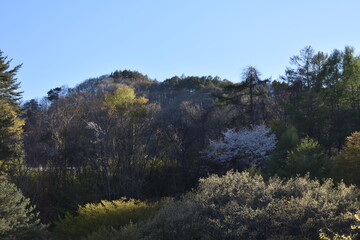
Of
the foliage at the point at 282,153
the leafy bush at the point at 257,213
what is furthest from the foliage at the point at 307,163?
the leafy bush at the point at 257,213

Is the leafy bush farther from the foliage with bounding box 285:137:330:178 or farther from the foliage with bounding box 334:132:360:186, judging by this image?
the foliage with bounding box 285:137:330:178

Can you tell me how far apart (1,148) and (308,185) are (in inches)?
658

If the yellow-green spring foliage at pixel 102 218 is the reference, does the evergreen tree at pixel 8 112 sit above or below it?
above

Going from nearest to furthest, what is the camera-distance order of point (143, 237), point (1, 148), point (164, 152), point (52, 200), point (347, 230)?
1. point (347, 230)
2. point (143, 237)
3. point (52, 200)
4. point (1, 148)
5. point (164, 152)

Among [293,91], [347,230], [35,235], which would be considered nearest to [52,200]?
[35,235]

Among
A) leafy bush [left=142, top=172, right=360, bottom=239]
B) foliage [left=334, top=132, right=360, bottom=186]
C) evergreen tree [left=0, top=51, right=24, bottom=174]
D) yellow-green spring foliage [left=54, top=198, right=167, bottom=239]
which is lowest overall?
foliage [left=334, top=132, right=360, bottom=186]

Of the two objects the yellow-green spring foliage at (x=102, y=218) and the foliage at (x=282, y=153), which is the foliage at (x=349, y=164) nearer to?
the foliage at (x=282, y=153)

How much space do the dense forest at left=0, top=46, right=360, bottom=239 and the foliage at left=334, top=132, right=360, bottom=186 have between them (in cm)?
4

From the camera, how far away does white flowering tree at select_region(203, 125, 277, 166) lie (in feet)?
64.3

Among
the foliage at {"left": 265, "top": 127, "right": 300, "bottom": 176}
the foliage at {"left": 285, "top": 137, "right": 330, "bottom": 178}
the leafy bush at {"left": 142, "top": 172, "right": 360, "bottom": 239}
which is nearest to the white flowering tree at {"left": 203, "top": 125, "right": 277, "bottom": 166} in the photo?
the foliage at {"left": 265, "top": 127, "right": 300, "bottom": 176}

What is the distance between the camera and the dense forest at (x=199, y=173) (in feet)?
18.9

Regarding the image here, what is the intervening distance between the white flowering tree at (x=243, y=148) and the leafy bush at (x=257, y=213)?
12.7 meters

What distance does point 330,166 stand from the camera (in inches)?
578

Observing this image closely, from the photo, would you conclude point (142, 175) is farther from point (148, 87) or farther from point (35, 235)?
point (148, 87)
